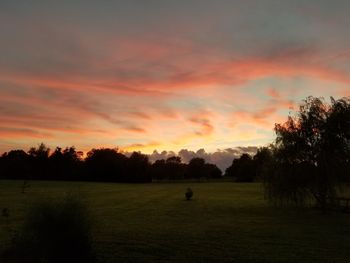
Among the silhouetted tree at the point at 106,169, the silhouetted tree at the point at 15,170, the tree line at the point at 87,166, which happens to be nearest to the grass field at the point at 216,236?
the silhouetted tree at the point at 15,170

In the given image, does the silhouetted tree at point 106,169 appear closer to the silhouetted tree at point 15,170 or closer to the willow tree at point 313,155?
the silhouetted tree at point 15,170

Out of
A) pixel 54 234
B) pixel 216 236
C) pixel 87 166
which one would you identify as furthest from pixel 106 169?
pixel 54 234

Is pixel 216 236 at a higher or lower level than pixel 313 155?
lower

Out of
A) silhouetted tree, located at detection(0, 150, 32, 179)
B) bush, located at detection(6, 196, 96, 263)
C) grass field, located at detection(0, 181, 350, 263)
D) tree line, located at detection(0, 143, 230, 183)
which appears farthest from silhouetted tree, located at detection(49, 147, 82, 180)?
bush, located at detection(6, 196, 96, 263)

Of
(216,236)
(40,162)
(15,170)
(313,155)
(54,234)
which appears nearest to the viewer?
(54,234)

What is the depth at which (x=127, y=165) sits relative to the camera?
161 m

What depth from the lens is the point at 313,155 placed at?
38.4 m

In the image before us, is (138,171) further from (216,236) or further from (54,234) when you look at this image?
(54,234)

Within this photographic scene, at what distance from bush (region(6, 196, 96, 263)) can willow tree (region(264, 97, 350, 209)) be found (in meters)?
25.1

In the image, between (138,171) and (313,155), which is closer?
(313,155)

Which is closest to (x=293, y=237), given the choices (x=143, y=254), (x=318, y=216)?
(x=143, y=254)

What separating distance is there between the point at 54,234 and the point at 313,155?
28139 millimetres

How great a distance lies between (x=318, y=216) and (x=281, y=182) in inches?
161

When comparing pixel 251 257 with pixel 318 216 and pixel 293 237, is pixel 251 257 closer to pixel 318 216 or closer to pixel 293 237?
pixel 293 237
